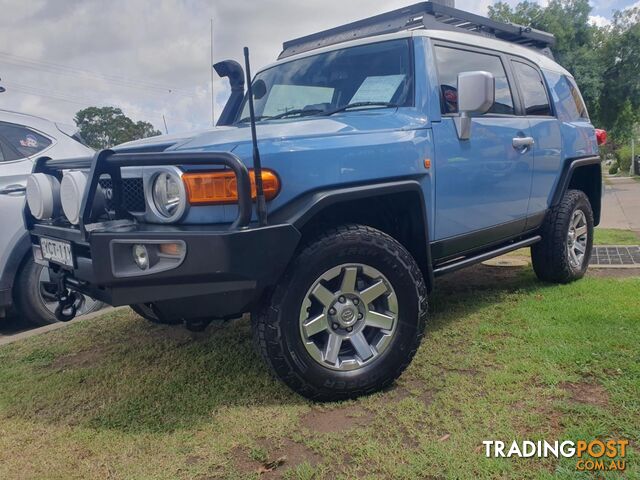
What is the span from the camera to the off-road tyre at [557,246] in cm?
462

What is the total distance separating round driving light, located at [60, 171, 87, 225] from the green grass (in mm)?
6495

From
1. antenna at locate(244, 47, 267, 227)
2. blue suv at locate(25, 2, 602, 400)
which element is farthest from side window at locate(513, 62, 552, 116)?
antenna at locate(244, 47, 267, 227)

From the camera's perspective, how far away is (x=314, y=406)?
8.97 ft

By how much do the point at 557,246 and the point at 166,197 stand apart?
11.5 ft

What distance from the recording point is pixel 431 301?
4.56 m

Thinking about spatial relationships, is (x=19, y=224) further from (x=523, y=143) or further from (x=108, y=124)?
(x=108, y=124)

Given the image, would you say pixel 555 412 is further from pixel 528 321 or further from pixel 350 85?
pixel 350 85

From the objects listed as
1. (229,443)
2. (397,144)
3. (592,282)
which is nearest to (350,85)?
(397,144)

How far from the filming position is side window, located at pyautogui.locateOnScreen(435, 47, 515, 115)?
11.4 ft

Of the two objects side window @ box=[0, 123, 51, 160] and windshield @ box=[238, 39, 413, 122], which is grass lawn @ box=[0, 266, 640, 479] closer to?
windshield @ box=[238, 39, 413, 122]

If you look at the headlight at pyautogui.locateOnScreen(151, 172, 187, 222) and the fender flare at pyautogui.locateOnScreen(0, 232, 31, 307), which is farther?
the fender flare at pyautogui.locateOnScreen(0, 232, 31, 307)

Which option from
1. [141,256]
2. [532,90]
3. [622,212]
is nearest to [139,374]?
[141,256]

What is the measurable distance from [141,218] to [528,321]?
107 inches

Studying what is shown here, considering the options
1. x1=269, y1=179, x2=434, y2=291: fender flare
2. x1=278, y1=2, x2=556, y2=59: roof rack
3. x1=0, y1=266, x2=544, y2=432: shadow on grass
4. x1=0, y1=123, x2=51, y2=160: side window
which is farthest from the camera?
x1=0, y1=123, x2=51, y2=160: side window
